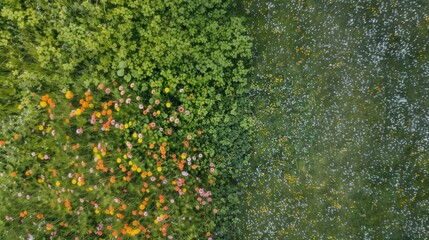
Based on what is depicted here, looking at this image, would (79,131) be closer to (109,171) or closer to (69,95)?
(69,95)

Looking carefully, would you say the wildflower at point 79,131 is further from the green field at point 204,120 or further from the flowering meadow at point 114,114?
the green field at point 204,120

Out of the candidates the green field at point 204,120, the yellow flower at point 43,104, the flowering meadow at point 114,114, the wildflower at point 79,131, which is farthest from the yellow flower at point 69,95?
the wildflower at point 79,131

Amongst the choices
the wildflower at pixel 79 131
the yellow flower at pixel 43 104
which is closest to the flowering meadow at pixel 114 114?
the wildflower at pixel 79 131

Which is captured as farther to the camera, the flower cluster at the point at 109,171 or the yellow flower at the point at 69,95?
the flower cluster at the point at 109,171

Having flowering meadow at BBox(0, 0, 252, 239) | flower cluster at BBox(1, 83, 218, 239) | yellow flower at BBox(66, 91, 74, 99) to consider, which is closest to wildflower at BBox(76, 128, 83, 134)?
flowering meadow at BBox(0, 0, 252, 239)

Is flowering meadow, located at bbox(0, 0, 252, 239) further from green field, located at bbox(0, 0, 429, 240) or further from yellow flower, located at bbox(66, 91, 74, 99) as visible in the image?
yellow flower, located at bbox(66, 91, 74, 99)

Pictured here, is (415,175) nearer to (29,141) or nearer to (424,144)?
(424,144)

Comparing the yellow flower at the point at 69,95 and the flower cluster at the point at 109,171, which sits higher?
the yellow flower at the point at 69,95

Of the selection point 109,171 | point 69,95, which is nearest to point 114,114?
point 69,95

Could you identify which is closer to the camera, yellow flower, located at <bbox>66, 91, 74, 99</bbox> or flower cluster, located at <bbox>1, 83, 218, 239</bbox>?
yellow flower, located at <bbox>66, 91, 74, 99</bbox>
